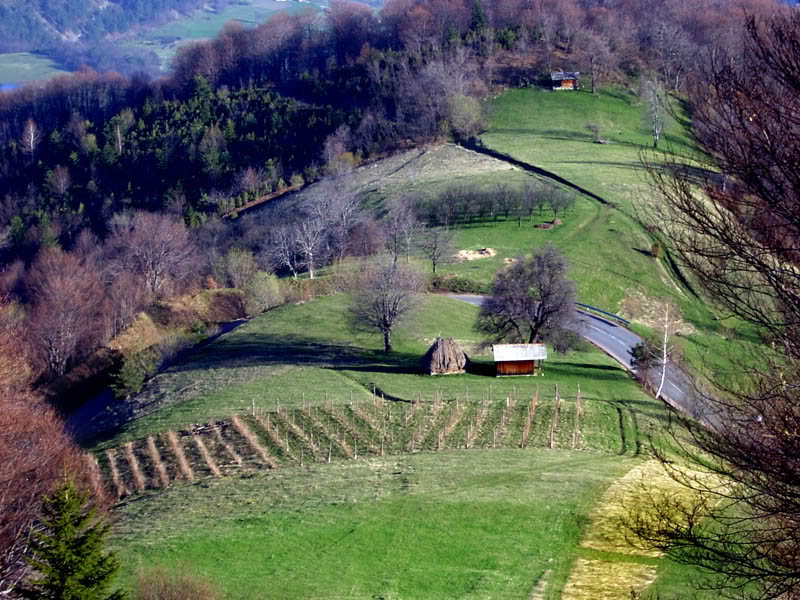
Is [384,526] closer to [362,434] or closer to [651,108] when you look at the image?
[362,434]

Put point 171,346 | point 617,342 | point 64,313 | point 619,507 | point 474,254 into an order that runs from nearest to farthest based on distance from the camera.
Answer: point 619,507
point 617,342
point 171,346
point 64,313
point 474,254

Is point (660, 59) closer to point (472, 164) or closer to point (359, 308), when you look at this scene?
point (472, 164)

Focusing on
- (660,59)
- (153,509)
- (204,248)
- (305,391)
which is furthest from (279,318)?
(660,59)

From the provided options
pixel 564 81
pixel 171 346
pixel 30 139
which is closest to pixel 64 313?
pixel 171 346

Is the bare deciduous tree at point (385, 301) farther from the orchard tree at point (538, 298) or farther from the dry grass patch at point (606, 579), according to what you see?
the dry grass patch at point (606, 579)

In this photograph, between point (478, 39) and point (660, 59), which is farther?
point (478, 39)

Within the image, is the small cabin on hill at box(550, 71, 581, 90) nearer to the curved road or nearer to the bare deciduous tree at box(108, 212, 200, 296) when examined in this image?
the bare deciduous tree at box(108, 212, 200, 296)
